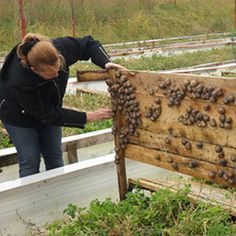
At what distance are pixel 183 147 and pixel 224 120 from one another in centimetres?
38

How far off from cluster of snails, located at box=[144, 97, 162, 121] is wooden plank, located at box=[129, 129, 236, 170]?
0.11m

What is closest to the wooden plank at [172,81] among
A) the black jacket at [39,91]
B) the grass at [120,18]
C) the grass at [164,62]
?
the black jacket at [39,91]

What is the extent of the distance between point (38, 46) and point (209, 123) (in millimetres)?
1079

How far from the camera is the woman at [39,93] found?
3.38 m

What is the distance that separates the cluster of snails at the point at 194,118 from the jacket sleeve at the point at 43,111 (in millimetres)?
661

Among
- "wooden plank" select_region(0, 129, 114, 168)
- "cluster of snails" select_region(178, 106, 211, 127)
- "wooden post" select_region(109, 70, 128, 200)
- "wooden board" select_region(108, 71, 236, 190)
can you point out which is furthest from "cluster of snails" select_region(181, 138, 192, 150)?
"wooden plank" select_region(0, 129, 114, 168)

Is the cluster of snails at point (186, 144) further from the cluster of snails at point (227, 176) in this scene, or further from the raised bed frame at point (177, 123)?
the cluster of snails at point (227, 176)

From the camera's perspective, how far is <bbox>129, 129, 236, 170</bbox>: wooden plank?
126 inches

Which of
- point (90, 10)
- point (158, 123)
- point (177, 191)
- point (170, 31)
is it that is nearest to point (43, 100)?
point (158, 123)

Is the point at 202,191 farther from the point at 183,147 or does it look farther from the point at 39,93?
the point at 39,93

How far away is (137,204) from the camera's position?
3500mm

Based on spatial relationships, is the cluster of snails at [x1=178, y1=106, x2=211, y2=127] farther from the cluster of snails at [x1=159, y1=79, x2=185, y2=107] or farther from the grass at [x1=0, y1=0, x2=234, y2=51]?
the grass at [x1=0, y1=0, x2=234, y2=51]

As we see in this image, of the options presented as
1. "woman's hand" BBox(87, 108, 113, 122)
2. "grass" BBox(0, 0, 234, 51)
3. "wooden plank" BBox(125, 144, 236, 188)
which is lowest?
"grass" BBox(0, 0, 234, 51)

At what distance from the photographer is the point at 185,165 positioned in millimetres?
3449
